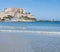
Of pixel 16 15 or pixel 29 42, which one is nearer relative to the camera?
pixel 29 42

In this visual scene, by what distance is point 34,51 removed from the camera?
7875mm

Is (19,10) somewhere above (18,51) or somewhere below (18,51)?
below

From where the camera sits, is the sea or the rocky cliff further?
the rocky cliff

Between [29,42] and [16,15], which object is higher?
[29,42]

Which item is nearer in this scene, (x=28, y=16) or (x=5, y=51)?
(x=5, y=51)

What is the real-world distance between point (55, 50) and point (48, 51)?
1.19 feet

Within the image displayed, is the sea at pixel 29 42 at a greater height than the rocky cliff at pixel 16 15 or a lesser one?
greater

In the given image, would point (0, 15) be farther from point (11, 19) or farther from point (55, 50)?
point (55, 50)

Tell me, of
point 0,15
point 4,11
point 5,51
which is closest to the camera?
point 5,51

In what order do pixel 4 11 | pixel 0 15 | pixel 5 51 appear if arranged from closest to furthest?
1. pixel 5 51
2. pixel 0 15
3. pixel 4 11

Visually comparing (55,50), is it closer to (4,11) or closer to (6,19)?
(6,19)

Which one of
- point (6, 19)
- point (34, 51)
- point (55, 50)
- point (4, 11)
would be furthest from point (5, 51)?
point (4, 11)

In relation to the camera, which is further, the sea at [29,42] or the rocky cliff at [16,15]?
the rocky cliff at [16,15]

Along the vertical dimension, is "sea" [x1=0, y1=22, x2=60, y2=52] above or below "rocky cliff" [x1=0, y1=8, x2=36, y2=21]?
above
